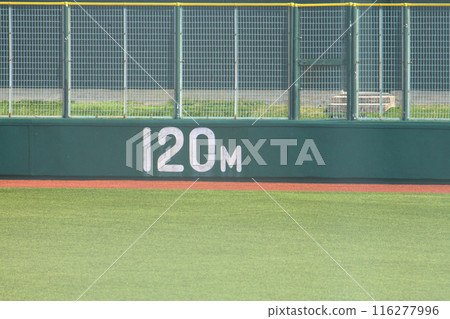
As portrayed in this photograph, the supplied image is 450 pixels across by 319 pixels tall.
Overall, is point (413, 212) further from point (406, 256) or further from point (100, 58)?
point (100, 58)

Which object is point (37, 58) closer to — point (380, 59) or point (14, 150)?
point (14, 150)

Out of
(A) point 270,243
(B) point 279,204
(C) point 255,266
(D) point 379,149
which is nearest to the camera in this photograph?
(C) point 255,266

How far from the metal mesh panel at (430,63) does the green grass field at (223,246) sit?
221 centimetres

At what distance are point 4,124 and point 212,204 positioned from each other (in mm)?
4889

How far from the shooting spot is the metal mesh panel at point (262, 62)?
46.0 feet

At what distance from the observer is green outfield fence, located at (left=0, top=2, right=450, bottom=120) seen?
45.8ft

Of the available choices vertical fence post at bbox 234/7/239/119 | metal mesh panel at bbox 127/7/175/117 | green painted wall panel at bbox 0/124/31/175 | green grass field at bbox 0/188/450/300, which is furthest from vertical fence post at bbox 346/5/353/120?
green painted wall panel at bbox 0/124/31/175

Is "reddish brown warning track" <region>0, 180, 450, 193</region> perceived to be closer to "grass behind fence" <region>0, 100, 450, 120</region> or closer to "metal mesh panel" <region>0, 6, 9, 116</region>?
"grass behind fence" <region>0, 100, 450, 120</region>

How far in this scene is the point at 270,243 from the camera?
8398mm

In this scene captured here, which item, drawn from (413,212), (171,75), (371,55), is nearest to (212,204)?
(413,212)

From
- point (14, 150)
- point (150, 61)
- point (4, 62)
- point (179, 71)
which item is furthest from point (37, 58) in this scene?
point (179, 71)

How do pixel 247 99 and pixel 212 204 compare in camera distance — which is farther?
pixel 247 99

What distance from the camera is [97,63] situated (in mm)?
14164

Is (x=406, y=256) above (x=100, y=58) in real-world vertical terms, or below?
below
